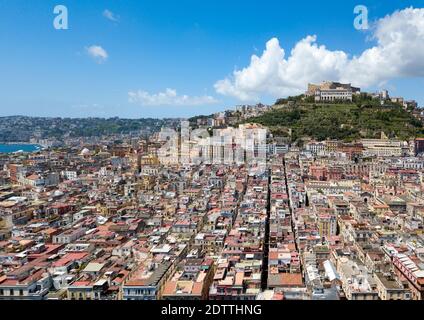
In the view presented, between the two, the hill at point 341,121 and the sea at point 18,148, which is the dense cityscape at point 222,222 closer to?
the hill at point 341,121

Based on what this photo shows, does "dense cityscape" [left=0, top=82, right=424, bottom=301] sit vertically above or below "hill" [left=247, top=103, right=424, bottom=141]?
below

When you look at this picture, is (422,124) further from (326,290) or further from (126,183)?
(326,290)

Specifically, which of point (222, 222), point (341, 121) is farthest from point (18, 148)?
point (222, 222)

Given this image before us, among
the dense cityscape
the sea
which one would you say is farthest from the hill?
the sea

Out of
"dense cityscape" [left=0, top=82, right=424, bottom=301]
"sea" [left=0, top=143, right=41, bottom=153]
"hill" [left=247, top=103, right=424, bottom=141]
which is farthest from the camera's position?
"sea" [left=0, top=143, right=41, bottom=153]

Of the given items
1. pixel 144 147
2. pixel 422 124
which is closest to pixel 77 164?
pixel 144 147

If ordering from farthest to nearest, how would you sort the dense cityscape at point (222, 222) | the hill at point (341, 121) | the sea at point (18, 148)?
1. the sea at point (18, 148)
2. the hill at point (341, 121)
3. the dense cityscape at point (222, 222)

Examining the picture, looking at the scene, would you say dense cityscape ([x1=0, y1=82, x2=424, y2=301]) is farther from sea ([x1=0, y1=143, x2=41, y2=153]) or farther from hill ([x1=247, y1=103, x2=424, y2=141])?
sea ([x1=0, y1=143, x2=41, y2=153])

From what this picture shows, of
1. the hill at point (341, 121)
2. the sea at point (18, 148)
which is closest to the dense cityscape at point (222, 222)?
the hill at point (341, 121)
